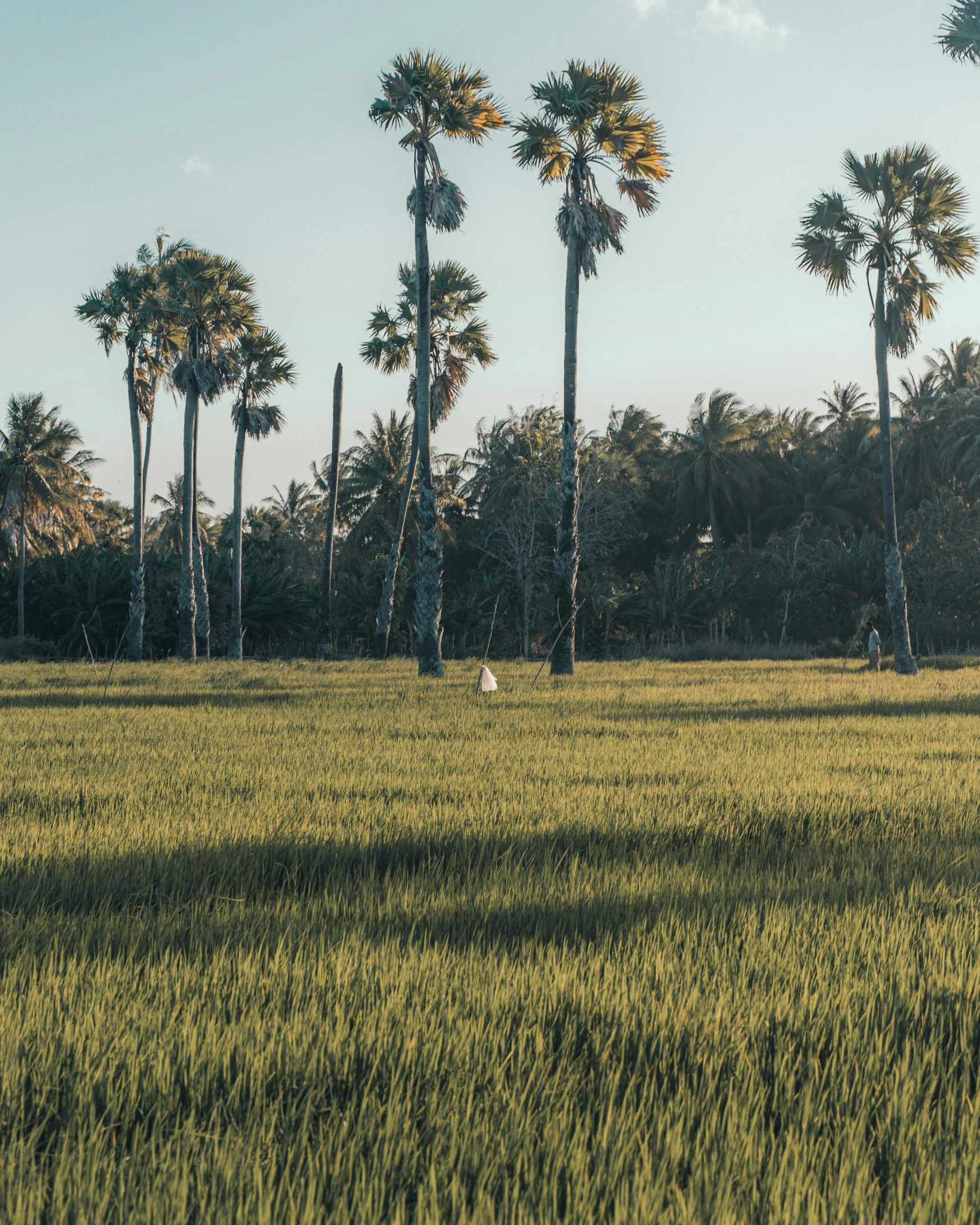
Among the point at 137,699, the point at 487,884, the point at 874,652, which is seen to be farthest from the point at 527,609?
the point at 487,884

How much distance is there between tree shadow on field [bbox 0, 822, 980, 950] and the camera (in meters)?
4.39

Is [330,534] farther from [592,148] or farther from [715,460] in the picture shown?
[715,460]

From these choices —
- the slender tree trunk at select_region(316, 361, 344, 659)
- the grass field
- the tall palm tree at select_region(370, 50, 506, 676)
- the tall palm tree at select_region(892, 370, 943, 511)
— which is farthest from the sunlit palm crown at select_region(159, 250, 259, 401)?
the tall palm tree at select_region(892, 370, 943, 511)

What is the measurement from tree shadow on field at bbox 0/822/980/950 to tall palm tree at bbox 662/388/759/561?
158 feet

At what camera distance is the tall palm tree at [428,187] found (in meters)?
23.7

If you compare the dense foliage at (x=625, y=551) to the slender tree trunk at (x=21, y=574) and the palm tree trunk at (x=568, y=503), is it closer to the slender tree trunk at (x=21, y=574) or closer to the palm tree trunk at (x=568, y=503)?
the slender tree trunk at (x=21, y=574)

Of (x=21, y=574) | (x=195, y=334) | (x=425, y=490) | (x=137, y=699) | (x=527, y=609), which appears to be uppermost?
(x=195, y=334)

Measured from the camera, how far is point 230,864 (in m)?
5.38

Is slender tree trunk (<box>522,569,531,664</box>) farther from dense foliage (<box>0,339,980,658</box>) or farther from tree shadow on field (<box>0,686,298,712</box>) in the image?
tree shadow on field (<box>0,686,298,712</box>)

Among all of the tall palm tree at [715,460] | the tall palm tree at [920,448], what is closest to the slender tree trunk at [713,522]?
the tall palm tree at [715,460]

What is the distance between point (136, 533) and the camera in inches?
1253

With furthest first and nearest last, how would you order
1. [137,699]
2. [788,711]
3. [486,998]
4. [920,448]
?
1. [920,448]
2. [137,699]
3. [788,711]
4. [486,998]

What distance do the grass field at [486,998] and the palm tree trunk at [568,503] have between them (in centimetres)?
1486

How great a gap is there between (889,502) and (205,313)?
72.5ft
